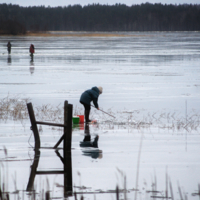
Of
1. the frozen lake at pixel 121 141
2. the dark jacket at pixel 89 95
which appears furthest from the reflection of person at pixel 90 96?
the frozen lake at pixel 121 141

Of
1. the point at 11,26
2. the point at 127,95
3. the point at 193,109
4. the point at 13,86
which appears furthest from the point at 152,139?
the point at 11,26

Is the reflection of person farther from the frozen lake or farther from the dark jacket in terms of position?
the frozen lake

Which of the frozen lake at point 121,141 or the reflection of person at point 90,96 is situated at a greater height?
the reflection of person at point 90,96

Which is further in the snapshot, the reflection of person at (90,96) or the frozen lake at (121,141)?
the reflection of person at (90,96)

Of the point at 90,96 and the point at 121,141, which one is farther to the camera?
the point at 90,96

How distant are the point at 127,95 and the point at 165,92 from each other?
2213mm

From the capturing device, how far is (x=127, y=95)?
18859 millimetres

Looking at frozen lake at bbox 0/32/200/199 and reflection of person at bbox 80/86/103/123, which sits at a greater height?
reflection of person at bbox 80/86/103/123

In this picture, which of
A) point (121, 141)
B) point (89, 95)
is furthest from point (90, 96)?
point (121, 141)

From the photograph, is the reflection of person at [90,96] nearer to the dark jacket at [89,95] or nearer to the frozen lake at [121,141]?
the dark jacket at [89,95]

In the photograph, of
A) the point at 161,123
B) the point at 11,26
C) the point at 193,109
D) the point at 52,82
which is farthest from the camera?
the point at 11,26

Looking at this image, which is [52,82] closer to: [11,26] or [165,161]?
[165,161]

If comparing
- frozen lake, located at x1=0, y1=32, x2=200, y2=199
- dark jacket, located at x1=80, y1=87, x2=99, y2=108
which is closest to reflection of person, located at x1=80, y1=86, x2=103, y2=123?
dark jacket, located at x1=80, y1=87, x2=99, y2=108

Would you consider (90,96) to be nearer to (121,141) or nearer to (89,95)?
(89,95)
